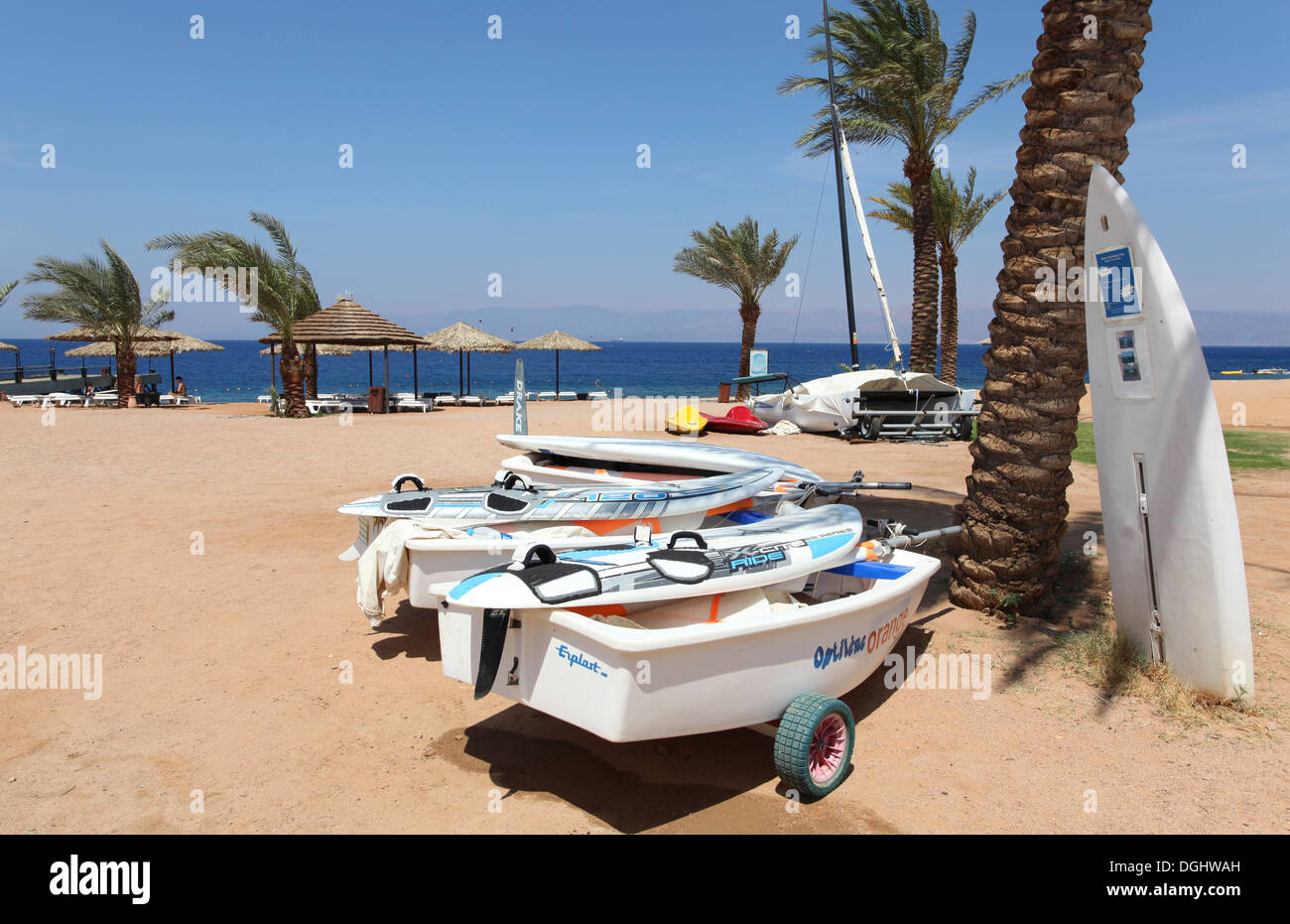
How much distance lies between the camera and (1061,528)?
6.39 m

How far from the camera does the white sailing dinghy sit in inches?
139

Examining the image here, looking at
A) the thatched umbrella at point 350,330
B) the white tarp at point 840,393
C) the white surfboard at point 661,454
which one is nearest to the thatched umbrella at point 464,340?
the thatched umbrella at point 350,330

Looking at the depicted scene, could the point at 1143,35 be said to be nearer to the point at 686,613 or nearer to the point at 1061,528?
the point at 1061,528

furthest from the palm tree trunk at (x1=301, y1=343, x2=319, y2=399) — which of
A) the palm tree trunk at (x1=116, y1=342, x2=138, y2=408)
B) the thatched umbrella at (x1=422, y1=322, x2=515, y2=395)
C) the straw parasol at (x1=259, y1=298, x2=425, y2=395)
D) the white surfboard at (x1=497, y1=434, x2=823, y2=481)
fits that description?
the white surfboard at (x1=497, y1=434, x2=823, y2=481)

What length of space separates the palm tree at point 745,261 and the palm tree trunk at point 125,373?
21.5m

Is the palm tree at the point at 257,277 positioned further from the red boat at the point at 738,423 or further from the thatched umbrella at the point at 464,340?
the red boat at the point at 738,423

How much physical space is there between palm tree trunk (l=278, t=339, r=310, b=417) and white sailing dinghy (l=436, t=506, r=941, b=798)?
2303 centimetres

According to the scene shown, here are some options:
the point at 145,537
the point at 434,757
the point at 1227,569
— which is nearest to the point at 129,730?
the point at 434,757

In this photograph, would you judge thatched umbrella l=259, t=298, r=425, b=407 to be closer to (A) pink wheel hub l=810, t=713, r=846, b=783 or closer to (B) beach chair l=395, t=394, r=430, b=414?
(B) beach chair l=395, t=394, r=430, b=414

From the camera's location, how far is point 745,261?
33.5 meters

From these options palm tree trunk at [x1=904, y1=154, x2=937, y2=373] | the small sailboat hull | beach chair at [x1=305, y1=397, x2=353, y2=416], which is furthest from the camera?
beach chair at [x1=305, y1=397, x2=353, y2=416]

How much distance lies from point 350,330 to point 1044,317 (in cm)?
2299

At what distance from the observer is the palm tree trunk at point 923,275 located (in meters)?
21.3

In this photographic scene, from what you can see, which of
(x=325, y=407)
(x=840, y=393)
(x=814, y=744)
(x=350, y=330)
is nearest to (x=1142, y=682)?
(x=814, y=744)
